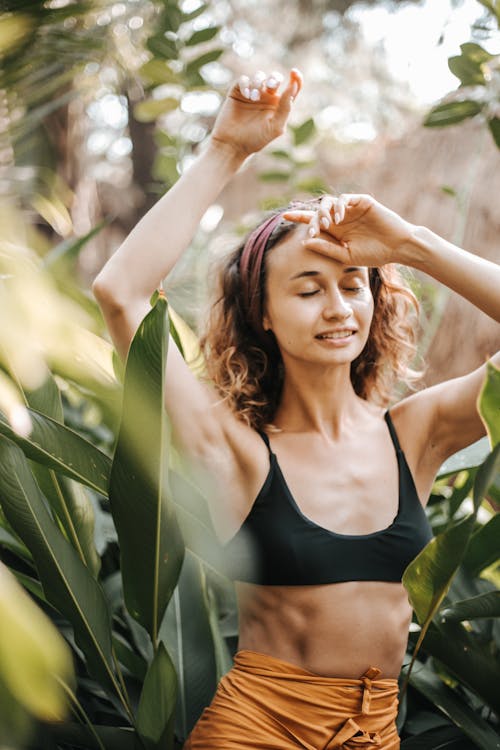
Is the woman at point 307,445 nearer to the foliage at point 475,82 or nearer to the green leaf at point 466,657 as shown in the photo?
the green leaf at point 466,657

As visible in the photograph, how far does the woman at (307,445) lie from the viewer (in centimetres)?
102

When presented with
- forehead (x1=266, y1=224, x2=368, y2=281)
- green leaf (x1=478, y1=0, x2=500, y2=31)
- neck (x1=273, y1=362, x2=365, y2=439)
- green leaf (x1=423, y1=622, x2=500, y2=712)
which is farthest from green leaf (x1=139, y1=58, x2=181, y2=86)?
green leaf (x1=423, y1=622, x2=500, y2=712)

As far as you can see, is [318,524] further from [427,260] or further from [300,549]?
[427,260]

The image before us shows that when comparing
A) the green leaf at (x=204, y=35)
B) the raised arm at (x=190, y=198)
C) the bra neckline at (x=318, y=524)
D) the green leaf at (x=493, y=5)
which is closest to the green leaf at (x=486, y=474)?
the bra neckline at (x=318, y=524)

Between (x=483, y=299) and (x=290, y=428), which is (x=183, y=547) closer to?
(x=290, y=428)

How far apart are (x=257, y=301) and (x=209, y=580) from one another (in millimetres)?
533

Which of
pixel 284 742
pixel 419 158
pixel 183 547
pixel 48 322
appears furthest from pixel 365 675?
pixel 419 158

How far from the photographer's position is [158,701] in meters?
0.95

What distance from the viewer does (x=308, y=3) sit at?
23.1 feet

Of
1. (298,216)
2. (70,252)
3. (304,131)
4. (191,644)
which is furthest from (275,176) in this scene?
(191,644)

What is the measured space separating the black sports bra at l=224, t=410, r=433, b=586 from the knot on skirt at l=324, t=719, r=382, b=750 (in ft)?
0.56

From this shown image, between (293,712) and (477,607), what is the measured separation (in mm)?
267

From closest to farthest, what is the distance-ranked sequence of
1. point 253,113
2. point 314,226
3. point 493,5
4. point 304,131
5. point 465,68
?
1. point 314,226
2. point 253,113
3. point 493,5
4. point 465,68
5. point 304,131

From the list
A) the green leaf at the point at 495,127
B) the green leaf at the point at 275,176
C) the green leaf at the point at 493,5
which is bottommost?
the green leaf at the point at 275,176
